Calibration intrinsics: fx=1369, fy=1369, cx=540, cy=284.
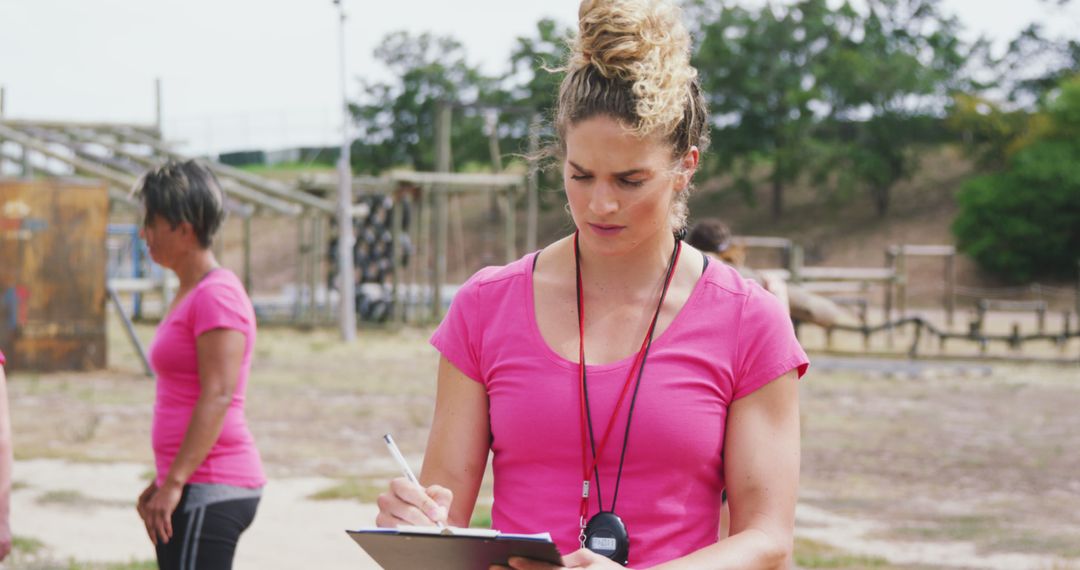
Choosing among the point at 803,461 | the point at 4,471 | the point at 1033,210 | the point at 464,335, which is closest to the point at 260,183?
the point at 803,461

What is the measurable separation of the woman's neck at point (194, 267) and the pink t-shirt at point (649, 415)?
5.55ft

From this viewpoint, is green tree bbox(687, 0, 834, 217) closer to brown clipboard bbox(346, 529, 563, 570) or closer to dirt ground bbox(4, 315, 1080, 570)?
dirt ground bbox(4, 315, 1080, 570)

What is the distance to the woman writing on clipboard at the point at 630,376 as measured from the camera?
1.98 metres

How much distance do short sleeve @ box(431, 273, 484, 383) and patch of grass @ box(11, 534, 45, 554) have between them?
5.23 m

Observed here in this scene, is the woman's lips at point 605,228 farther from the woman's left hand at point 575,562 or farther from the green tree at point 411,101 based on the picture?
the green tree at point 411,101

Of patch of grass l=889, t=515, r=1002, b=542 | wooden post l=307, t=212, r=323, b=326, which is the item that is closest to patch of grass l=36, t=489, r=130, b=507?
patch of grass l=889, t=515, r=1002, b=542

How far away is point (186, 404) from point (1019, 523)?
6027 millimetres

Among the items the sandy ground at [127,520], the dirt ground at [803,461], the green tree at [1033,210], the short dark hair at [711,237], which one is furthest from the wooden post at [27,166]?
the green tree at [1033,210]

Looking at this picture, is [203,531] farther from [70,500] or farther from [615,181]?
[70,500]

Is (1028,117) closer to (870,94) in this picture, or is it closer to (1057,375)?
(870,94)

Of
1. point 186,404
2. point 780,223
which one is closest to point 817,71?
point 780,223

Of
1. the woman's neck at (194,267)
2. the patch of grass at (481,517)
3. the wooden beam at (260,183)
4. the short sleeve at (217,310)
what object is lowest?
the patch of grass at (481,517)

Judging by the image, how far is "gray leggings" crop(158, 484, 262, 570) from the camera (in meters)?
3.40

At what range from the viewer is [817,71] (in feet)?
161
